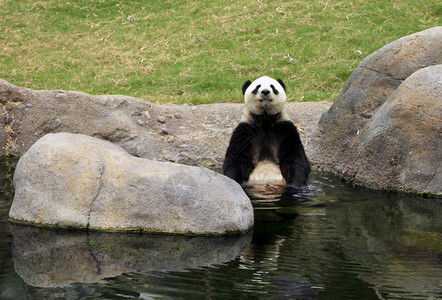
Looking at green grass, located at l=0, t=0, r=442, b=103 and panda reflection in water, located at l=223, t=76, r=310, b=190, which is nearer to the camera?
panda reflection in water, located at l=223, t=76, r=310, b=190

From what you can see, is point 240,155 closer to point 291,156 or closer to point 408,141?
point 291,156

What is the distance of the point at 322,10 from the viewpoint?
17078 millimetres

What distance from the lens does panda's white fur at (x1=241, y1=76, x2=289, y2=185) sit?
8.38 meters

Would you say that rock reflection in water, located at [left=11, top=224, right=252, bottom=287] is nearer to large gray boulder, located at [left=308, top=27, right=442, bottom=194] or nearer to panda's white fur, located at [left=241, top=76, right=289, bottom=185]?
panda's white fur, located at [left=241, top=76, right=289, bottom=185]

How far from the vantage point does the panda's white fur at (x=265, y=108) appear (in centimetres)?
838

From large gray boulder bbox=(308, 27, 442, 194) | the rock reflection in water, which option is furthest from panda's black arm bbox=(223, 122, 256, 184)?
the rock reflection in water

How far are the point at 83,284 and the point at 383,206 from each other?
4.07 metres

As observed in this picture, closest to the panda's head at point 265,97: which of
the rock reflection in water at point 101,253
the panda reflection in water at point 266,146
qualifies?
the panda reflection in water at point 266,146

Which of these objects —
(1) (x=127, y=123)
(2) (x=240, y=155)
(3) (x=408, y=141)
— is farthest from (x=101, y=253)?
(1) (x=127, y=123)

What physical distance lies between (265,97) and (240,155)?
0.87 m

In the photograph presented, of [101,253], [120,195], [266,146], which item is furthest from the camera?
[266,146]

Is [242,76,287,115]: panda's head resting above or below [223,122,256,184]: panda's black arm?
above

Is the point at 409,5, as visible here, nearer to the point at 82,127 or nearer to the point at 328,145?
the point at 328,145

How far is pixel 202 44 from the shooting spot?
16.5 metres
